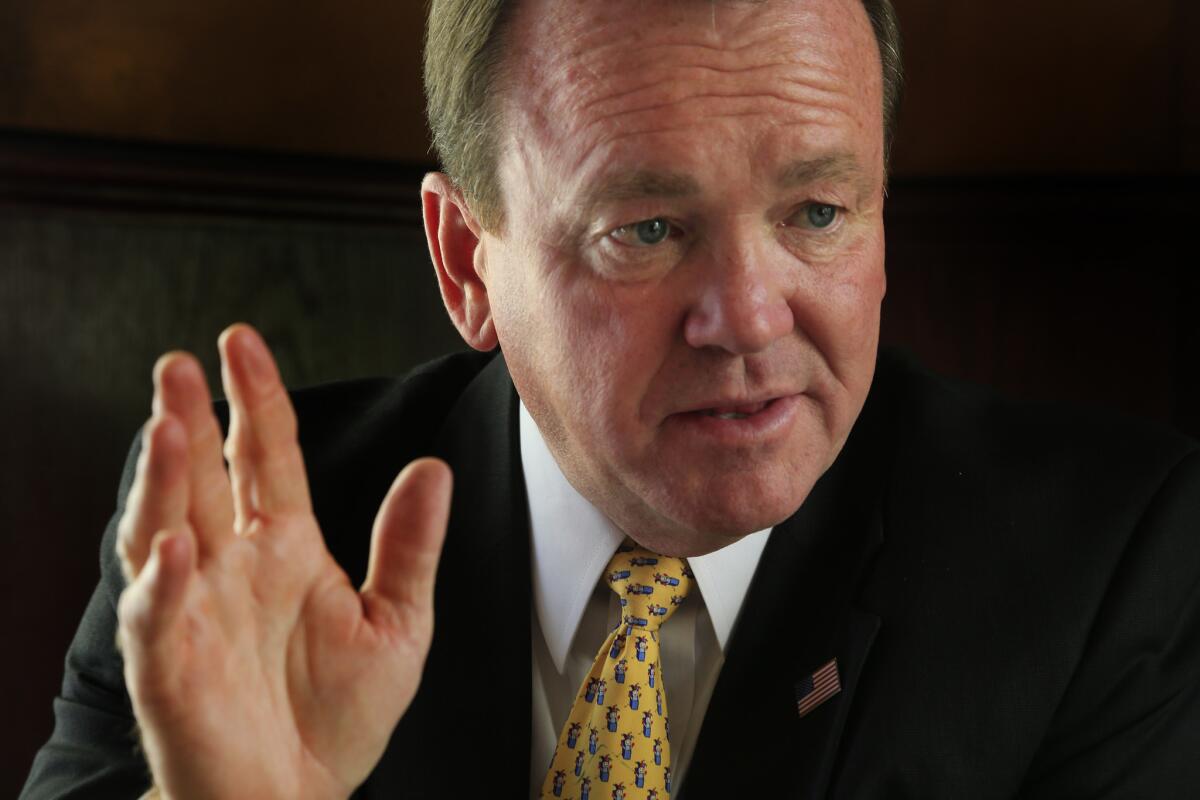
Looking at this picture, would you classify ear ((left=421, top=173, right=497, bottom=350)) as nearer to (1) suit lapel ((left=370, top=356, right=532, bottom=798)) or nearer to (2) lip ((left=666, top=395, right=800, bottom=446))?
(1) suit lapel ((left=370, top=356, right=532, bottom=798))

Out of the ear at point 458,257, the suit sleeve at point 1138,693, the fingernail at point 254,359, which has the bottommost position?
the suit sleeve at point 1138,693

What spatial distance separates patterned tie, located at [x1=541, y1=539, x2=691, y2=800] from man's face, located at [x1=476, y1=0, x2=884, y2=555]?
5.6 inches

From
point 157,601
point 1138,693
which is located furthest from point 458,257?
point 1138,693

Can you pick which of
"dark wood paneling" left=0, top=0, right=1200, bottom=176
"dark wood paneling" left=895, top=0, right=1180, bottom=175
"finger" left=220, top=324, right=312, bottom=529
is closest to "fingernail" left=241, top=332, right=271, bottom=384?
"finger" left=220, top=324, right=312, bottom=529

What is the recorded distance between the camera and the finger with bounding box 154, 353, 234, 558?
1092 mm

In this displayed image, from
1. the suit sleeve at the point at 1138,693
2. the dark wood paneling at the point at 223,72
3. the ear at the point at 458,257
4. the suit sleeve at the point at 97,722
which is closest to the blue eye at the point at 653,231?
the ear at the point at 458,257

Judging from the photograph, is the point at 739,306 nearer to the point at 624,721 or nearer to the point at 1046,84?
the point at 624,721

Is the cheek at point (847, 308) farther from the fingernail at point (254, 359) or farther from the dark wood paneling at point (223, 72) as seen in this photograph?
the dark wood paneling at point (223, 72)

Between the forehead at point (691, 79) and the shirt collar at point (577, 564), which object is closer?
the forehead at point (691, 79)

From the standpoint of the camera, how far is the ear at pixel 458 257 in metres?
1.67

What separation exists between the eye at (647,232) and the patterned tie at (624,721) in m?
0.39

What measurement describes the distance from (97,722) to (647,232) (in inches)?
33.9

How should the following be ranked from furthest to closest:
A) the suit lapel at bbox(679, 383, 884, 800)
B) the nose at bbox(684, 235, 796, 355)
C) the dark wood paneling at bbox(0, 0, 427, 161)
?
the dark wood paneling at bbox(0, 0, 427, 161) → the suit lapel at bbox(679, 383, 884, 800) → the nose at bbox(684, 235, 796, 355)

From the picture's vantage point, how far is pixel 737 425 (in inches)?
Answer: 54.4
